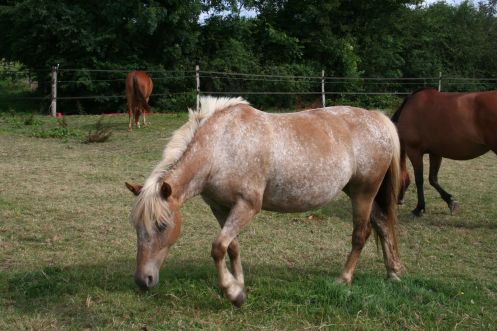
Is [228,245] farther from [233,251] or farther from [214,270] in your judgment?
[214,270]

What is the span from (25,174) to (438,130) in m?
6.37

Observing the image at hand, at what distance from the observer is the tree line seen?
19594mm

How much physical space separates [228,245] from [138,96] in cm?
1047

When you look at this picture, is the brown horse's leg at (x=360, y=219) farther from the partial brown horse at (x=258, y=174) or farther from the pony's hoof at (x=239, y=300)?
the pony's hoof at (x=239, y=300)

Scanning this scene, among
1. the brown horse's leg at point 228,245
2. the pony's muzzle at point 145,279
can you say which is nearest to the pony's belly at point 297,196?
the brown horse's leg at point 228,245

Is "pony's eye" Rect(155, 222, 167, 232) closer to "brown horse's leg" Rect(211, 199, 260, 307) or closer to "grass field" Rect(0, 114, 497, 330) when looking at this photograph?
"brown horse's leg" Rect(211, 199, 260, 307)

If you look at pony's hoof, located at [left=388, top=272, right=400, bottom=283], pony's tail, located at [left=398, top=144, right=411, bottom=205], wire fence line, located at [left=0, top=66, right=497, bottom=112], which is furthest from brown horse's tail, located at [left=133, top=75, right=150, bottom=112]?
pony's hoof, located at [left=388, top=272, right=400, bottom=283]

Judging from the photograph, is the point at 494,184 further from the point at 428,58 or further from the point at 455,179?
the point at 428,58

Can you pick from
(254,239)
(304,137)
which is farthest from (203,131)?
(254,239)

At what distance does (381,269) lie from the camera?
16.0 feet

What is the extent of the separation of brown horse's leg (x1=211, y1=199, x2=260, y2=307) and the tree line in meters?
15.2

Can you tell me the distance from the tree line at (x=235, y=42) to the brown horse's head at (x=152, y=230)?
50.7ft

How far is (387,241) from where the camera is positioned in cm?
461

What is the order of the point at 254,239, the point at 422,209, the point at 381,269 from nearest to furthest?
the point at 381,269 → the point at 254,239 → the point at 422,209
